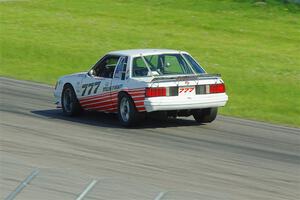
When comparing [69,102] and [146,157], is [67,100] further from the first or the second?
[146,157]

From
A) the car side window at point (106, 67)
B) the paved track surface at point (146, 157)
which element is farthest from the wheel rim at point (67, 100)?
the car side window at point (106, 67)

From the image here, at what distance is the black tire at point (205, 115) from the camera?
17.9 m

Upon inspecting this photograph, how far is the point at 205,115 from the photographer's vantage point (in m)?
18.0

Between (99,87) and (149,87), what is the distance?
1810 mm

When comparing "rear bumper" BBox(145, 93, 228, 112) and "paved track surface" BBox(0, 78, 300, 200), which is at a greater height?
"rear bumper" BBox(145, 93, 228, 112)

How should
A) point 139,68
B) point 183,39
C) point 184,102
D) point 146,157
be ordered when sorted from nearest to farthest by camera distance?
point 146,157, point 184,102, point 139,68, point 183,39

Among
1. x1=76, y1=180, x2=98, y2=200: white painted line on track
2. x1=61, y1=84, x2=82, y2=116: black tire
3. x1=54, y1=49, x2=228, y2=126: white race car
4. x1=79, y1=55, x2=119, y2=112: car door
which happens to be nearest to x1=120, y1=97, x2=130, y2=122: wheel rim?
x1=54, y1=49, x2=228, y2=126: white race car

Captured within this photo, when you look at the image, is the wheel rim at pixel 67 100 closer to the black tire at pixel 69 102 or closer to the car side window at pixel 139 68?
the black tire at pixel 69 102

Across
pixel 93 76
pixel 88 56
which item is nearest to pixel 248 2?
pixel 88 56

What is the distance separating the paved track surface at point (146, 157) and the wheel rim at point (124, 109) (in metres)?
0.26

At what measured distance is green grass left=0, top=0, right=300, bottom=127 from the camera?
24953 mm

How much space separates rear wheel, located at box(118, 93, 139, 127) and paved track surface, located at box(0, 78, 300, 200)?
18 cm

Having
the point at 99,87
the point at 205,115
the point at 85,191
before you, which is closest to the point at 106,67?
the point at 99,87

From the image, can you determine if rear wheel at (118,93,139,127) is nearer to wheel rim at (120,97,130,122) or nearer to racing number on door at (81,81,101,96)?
wheel rim at (120,97,130,122)
